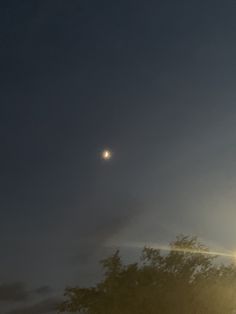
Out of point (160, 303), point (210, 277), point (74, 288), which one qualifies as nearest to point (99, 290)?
point (74, 288)

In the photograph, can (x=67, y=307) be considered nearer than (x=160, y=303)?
No

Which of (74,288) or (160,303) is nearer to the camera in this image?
(160,303)

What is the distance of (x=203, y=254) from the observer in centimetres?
4903

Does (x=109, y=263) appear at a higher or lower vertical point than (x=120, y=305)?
higher

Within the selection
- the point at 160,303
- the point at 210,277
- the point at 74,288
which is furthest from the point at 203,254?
the point at 74,288

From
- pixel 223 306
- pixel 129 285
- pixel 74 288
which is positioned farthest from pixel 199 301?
pixel 74 288

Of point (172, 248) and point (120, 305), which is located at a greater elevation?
point (172, 248)

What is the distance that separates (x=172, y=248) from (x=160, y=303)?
5.49m

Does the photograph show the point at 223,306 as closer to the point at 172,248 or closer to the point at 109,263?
the point at 172,248

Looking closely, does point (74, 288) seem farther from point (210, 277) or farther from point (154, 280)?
point (210, 277)

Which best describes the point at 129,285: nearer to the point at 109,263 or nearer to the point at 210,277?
the point at 109,263

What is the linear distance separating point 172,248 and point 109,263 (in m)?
5.40

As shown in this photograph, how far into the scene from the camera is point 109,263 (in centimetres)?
4853

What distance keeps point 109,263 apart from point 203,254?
784 centimetres
